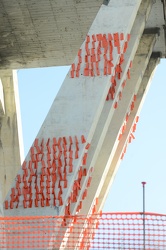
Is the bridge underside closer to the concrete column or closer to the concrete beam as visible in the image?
the concrete beam

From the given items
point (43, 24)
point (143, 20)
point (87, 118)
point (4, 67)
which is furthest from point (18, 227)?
point (4, 67)

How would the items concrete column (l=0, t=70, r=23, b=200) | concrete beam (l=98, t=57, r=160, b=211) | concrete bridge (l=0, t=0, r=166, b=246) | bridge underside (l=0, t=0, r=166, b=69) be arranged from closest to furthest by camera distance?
concrete bridge (l=0, t=0, r=166, b=246), bridge underside (l=0, t=0, r=166, b=69), concrete beam (l=98, t=57, r=160, b=211), concrete column (l=0, t=70, r=23, b=200)

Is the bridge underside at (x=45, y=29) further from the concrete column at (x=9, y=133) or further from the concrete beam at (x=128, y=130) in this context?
the concrete column at (x=9, y=133)

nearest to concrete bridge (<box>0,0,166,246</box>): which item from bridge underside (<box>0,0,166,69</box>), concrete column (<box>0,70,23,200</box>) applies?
Result: bridge underside (<box>0,0,166,69</box>)

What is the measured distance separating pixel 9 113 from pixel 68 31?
25.9ft

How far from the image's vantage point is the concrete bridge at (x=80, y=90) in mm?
20328

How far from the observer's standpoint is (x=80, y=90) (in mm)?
20922

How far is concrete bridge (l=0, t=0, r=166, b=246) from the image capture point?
20.3m

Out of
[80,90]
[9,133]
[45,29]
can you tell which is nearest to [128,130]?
[45,29]

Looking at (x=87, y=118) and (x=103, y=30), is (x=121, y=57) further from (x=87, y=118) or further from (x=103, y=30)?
(x=87, y=118)

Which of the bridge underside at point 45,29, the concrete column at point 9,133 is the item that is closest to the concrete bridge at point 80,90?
the bridge underside at point 45,29

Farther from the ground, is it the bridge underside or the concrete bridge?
the bridge underside

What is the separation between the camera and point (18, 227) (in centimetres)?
1967

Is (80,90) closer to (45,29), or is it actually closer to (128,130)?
(45,29)
